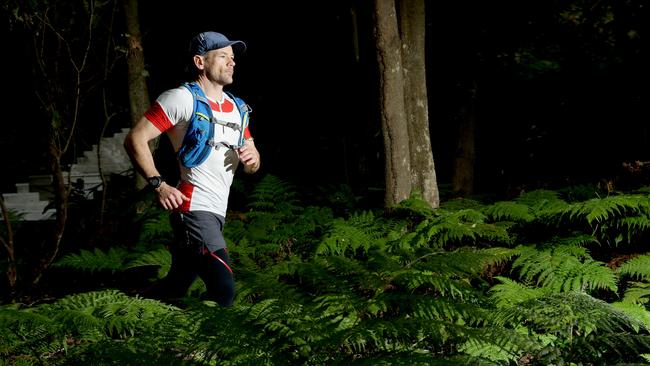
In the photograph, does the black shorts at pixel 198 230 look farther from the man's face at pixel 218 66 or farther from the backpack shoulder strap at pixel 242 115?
the man's face at pixel 218 66

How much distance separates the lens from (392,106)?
6109 millimetres

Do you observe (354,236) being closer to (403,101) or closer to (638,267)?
(403,101)

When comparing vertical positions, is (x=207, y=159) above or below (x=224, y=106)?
below

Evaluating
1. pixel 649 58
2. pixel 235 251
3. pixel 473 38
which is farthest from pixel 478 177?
pixel 235 251

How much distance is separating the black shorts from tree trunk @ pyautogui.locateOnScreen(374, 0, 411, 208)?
2.82 meters

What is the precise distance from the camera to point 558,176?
10352 mm

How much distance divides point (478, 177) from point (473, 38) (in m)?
2.63

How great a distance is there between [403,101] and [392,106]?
0.58ft

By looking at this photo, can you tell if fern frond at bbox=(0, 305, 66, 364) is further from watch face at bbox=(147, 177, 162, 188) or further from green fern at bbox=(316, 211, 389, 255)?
green fern at bbox=(316, 211, 389, 255)

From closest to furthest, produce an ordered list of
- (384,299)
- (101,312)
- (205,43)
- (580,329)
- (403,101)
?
(384,299), (580,329), (101,312), (205,43), (403,101)

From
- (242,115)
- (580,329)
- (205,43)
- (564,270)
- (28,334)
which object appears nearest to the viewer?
(580,329)

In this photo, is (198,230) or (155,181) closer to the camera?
(155,181)

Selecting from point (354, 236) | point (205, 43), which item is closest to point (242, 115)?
point (205, 43)

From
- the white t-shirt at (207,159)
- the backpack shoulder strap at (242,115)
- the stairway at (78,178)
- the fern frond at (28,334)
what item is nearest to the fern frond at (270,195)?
the backpack shoulder strap at (242,115)
